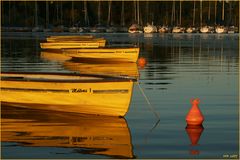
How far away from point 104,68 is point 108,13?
112885 mm

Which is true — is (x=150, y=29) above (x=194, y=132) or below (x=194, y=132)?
above

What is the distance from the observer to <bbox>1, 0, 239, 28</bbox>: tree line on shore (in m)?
154

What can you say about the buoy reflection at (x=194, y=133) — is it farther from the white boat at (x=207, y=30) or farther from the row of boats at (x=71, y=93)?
the white boat at (x=207, y=30)

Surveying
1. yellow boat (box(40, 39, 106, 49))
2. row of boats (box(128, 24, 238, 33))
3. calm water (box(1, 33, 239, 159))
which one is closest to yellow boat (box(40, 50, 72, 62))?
yellow boat (box(40, 39, 106, 49))

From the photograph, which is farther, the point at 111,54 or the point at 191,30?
the point at 191,30

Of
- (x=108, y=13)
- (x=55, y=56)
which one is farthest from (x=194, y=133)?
(x=108, y=13)

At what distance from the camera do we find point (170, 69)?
1550 inches

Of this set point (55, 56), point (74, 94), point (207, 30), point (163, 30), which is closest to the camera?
point (74, 94)

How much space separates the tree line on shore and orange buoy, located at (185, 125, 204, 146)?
439 feet

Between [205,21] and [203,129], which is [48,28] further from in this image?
[203,129]

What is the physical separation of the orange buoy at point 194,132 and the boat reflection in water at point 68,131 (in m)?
1.52

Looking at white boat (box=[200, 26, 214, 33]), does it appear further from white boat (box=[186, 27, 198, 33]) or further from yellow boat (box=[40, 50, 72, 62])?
yellow boat (box=[40, 50, 72, 62])

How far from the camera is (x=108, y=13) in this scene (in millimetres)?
153375

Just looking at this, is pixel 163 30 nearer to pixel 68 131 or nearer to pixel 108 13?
pixel 108 13
